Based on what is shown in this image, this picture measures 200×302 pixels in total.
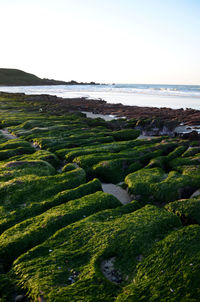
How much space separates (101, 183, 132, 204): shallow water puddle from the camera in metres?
6.11

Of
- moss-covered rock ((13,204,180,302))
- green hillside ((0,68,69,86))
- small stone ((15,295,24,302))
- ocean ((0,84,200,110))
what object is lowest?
small stone ((15,295,24,302))

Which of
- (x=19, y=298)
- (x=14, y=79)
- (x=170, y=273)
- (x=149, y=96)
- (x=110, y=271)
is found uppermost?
(x=14, y=79)

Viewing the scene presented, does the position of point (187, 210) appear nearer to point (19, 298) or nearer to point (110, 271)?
point (110, 271)

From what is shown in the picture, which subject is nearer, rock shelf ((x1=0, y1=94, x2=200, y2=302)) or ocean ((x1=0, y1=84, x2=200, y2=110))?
rock shelf ((x1=0, y1=94, x2=200, y2=302))

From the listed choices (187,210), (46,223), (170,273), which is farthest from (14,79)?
(170,273)

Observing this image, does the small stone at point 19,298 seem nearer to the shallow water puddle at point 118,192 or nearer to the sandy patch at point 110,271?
the sandy patch at point 110,271

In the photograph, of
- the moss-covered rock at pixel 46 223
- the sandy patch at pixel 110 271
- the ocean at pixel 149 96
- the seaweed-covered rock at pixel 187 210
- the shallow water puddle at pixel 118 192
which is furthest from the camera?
the ocean at pixel 149 96

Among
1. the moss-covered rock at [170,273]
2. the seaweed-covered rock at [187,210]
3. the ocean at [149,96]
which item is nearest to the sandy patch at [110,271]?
the moss-covered rock at [170,273]

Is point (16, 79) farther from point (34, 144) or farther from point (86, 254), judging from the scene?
point (86, 254)

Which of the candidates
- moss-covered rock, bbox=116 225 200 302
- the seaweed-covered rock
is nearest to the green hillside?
the seaweed-covered rock

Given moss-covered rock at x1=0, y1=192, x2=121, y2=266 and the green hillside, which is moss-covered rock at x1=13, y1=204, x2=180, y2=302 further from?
the green hillside

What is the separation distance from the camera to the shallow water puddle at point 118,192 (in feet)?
20.0

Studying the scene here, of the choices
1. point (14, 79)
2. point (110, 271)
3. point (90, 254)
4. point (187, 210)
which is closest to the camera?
point (110, 271)

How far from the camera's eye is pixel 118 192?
650cm
